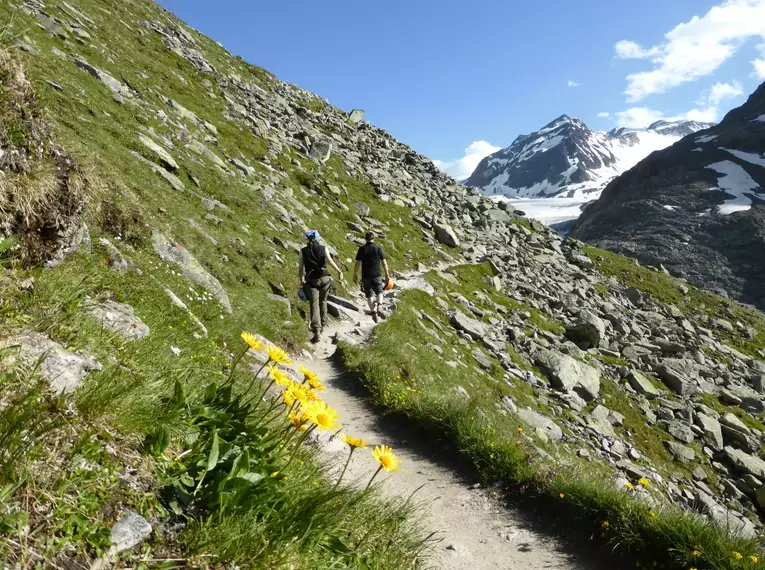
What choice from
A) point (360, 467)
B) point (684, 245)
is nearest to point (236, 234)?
point (360, 467)

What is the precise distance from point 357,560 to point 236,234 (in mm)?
15777

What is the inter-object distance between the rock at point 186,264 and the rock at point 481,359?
12421 mm

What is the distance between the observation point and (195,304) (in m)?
9.81

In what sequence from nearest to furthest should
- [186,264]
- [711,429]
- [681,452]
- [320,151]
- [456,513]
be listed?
1. [456,513]
2. [186,264]
3. [681,452]
4. [711,429]
5. [320,151]

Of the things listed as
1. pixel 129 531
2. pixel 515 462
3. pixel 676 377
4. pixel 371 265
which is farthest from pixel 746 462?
pixel 129 531

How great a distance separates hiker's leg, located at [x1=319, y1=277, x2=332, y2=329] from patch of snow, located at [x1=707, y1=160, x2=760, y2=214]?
548ft

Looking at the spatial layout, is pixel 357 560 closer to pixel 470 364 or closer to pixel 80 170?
pixel 80 170

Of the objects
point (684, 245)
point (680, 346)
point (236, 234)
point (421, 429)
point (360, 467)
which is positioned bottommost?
point (360, 467)

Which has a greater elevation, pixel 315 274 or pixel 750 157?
pixel 750 157

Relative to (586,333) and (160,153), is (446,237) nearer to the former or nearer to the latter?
(586,333)

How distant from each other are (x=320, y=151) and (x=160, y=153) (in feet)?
81.2

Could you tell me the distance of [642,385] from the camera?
1081 inches

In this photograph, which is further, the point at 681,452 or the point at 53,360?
the point at 681,452

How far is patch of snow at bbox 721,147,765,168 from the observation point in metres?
170
